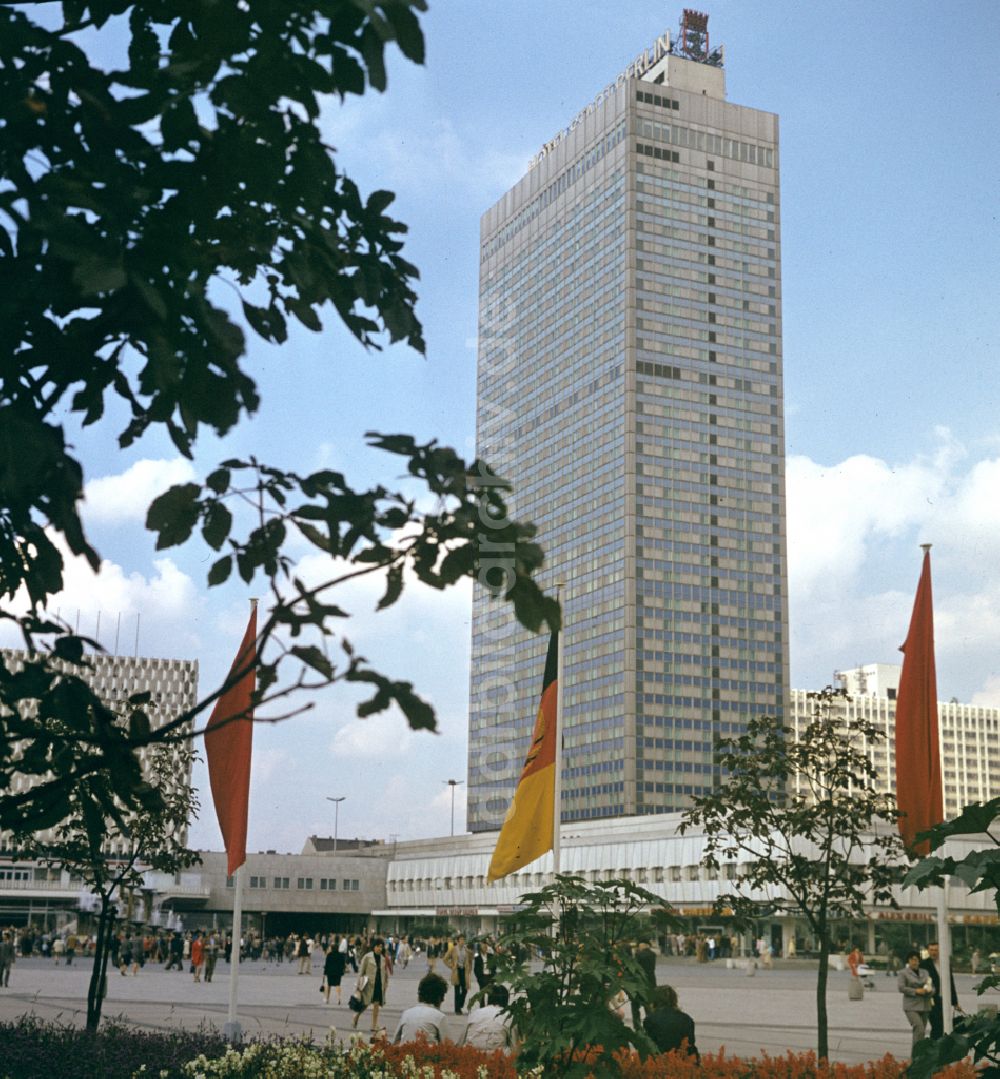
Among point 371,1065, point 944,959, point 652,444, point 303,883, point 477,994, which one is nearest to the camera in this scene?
point 477,994

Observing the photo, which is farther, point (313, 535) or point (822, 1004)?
point (822, 1004)

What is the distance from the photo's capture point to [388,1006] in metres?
35.7

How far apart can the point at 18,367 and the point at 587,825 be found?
124491mm

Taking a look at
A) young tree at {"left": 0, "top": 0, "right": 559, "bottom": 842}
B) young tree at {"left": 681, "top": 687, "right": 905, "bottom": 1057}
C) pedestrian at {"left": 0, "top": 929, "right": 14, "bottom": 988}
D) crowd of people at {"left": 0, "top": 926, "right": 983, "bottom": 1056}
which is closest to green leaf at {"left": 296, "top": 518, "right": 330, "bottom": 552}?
young tree at {"left": 0, "top": 0, "right": 559, "bottom": 842}

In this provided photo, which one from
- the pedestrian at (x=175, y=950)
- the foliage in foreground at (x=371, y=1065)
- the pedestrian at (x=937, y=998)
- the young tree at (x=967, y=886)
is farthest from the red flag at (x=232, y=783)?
the pedestrian at (x=175, y=950)

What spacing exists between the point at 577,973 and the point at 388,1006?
2816 centimetres

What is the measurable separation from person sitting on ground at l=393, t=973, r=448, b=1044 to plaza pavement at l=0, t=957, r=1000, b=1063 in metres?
1.02

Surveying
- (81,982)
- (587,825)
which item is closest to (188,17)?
(81,982)

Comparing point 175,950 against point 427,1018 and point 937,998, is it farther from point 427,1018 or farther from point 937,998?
point 427,1018

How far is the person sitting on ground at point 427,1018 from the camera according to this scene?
537 inches

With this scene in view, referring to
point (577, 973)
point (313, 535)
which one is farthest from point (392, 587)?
point (577, 973)

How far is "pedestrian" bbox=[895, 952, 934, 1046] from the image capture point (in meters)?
21.0

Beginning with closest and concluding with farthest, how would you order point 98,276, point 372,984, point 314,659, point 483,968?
1. point 98,276
2. point 314,659
3. point 372,984
4. point 483,968

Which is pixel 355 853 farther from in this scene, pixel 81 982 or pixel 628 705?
pixel 81 982
